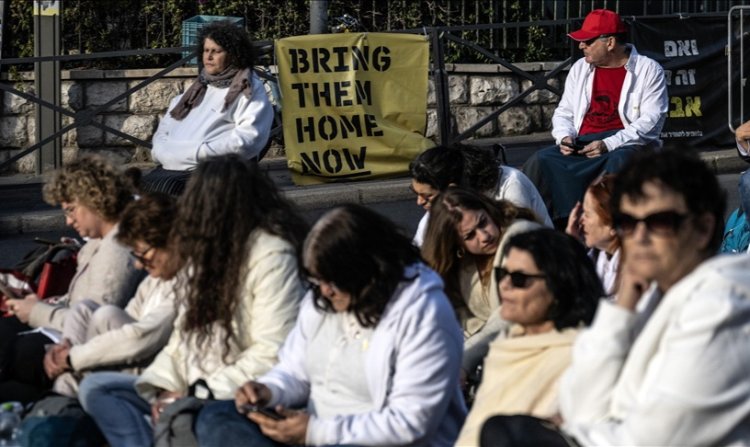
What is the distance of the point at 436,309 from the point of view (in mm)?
4605

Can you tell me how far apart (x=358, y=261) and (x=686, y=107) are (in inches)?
379

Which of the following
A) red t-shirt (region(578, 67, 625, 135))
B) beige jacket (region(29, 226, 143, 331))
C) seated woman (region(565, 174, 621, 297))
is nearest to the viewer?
seated woman (region(565, 174, 621, 297))

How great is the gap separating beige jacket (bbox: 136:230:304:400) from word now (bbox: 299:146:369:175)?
6.64 meters

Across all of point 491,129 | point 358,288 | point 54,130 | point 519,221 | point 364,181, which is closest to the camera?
point 358,288

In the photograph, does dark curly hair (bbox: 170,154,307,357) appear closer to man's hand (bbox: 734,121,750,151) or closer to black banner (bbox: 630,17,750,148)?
man's hand (bbox: 734,121,750,151)

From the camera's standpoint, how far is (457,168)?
6984 millimetres

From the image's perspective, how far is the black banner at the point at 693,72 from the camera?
537 inches

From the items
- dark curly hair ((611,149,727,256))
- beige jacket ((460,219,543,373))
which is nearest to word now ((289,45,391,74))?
beige jacket ((460,219,543,373))

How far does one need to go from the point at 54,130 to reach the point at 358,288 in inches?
374

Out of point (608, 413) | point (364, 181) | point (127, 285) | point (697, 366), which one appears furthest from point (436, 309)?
point (364, 181)

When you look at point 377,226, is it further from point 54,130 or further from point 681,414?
point 54,130

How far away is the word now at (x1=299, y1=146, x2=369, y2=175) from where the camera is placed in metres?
11.9

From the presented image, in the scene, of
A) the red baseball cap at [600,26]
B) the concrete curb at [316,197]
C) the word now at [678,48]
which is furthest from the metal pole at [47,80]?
the red baseball cap at [600,26]

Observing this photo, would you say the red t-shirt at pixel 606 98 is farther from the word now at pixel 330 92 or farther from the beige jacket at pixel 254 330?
the beige jacket at pixel 254 330
